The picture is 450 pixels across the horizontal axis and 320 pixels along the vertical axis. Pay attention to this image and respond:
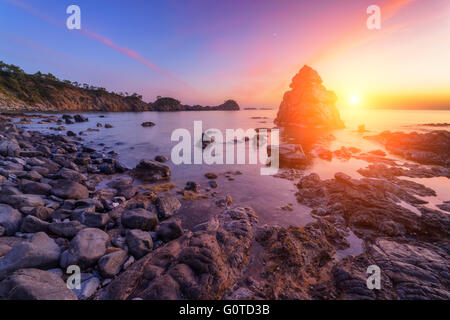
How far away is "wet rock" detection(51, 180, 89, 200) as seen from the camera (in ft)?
29.8

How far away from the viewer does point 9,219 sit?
6305mm

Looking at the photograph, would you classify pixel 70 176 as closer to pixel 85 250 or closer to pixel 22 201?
pixel 22 201

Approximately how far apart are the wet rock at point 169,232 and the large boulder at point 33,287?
3241 mm

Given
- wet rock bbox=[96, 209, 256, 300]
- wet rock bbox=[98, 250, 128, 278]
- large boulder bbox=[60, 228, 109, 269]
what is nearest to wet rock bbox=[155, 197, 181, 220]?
wet rock bbox=[96, 209, 256, 300]

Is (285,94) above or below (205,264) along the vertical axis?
above

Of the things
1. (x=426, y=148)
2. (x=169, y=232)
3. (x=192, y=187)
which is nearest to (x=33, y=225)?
(x=169, y=232)

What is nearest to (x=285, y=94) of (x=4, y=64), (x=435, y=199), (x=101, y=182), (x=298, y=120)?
(x=298, y=120)

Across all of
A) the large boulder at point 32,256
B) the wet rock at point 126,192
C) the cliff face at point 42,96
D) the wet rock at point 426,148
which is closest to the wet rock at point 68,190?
the wet rock at point 126,192

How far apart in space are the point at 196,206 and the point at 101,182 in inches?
339

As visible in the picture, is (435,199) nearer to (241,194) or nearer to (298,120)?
(241,194)

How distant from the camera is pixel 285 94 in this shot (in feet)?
327

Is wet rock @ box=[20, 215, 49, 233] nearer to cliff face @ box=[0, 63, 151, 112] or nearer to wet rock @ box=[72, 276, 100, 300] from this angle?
wet rock @ box=[72, 276, 100, 300]

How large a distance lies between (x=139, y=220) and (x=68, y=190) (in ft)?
17.0

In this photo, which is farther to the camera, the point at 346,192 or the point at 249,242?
the point at 346,192
